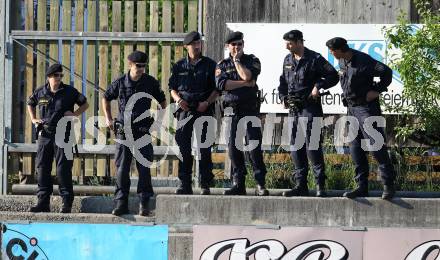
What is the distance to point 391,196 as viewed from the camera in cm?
1101

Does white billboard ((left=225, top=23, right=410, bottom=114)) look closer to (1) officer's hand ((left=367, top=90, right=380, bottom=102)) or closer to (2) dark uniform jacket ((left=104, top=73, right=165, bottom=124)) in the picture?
(2) dark uniform jacket ((left=104, top=73, right=165, bottom=124))

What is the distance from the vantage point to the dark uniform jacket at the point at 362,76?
36.3ft

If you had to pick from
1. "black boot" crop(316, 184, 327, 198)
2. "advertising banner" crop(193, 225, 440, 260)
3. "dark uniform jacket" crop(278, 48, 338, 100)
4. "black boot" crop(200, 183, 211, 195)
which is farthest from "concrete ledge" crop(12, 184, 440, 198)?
"dark uniform jacket" crop(278, 48, 338, 100)

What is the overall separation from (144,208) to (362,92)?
2792 mm

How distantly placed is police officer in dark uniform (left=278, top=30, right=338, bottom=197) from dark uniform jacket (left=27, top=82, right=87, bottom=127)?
2.55 meters

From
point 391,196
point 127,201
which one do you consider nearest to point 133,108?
point 127,201

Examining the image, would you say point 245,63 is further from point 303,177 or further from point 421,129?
point 421,129

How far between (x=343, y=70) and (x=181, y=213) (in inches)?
94.3

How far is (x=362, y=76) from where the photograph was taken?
1107cm

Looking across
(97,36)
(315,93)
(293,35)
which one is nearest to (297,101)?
(315,93)

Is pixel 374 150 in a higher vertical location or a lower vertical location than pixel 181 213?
higher

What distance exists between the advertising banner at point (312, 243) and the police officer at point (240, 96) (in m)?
0.61

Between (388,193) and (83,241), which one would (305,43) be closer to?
(388,193)

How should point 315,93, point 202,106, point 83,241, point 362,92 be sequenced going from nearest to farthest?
1. point 362,92
2. point 315,93
3. point 83,241
4. point 202,106
